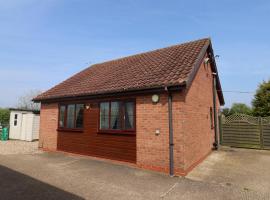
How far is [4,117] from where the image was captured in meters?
26.5

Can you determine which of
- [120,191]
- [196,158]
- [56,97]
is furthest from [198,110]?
[56,97]

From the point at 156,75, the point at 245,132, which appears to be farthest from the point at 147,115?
the point at 245,132

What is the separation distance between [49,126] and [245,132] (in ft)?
38.0

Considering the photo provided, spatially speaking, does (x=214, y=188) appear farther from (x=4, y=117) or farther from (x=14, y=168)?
(x=4, y=117)

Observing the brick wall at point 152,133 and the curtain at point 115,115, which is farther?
the curtain at point 115,115

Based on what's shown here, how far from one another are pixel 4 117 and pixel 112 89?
77.7 feet

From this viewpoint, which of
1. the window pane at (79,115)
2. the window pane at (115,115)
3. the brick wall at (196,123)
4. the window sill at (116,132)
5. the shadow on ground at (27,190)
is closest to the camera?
the shadow on ground at (27,190)

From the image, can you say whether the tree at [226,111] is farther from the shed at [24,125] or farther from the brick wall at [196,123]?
the shed at [24,125]

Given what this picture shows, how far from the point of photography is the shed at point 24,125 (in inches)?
A: 712

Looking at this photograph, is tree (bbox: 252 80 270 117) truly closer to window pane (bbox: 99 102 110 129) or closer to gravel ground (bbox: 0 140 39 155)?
window pane (bbox: 99 102 110 129)

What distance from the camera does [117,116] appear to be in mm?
9000

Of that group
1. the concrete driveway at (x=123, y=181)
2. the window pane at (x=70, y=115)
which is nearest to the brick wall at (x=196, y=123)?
the concrete driveway at (x=123, y=181)

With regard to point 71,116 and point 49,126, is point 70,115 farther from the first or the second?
point 49,126

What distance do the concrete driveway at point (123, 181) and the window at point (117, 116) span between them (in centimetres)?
158
